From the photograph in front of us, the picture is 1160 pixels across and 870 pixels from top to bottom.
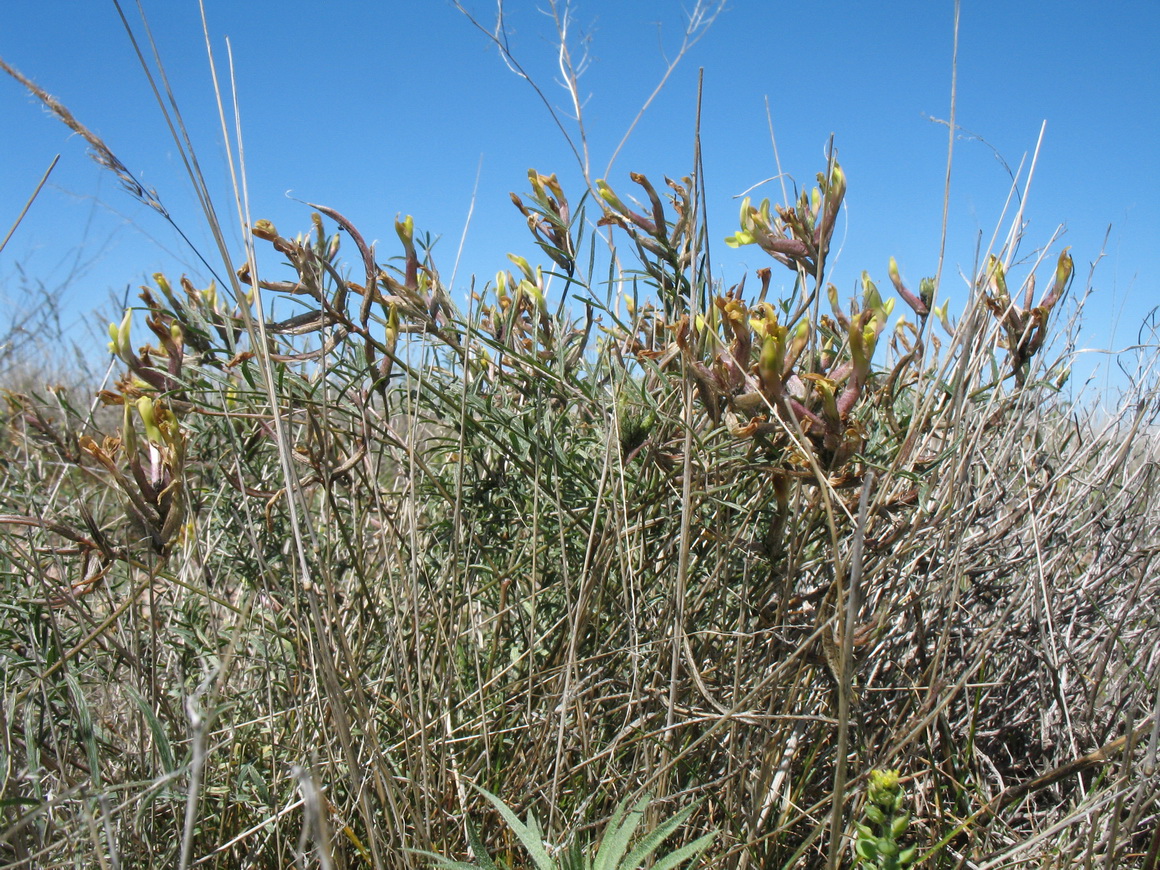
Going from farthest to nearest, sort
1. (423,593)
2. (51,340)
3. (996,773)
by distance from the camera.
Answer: (51,340), (423,593), (996,773)

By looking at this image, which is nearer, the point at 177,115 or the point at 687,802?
the point at 177,115

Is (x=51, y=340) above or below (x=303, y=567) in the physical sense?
above

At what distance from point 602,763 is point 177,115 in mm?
1164

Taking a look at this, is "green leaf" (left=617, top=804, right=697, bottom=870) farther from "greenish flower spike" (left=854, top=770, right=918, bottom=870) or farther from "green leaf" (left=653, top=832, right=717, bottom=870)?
"greenish flower spike" (left=854, top=770, right=918, bottom=870)

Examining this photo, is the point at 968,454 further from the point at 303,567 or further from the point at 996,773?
the point at 303,567

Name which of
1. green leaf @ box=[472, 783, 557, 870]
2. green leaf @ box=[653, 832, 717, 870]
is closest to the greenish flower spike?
green leaf @ box=[653, 832, 717, 870]

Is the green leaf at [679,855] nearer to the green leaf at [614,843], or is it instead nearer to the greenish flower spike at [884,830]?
the green leaf at [614,843]

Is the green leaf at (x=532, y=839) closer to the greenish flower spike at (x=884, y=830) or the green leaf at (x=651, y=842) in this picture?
the green leaf at (x=651, y=842)

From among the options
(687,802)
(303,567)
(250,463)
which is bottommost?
(687,802)

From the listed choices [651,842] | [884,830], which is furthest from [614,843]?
[884,830]

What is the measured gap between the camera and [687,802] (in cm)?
125

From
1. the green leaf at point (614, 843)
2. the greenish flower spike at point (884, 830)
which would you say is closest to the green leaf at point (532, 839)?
the green leaf at point (614, 843)

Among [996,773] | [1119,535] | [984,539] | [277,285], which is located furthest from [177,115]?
[1119,535]

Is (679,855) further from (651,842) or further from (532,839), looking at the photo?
(532,839)
